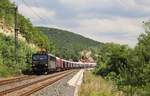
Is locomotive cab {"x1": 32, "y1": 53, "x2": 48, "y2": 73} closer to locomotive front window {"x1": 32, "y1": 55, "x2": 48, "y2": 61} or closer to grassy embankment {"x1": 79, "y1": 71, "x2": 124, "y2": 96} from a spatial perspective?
locomotive front window {"x1": 32, "y1": 55, "x2": 48, "y2": 61}

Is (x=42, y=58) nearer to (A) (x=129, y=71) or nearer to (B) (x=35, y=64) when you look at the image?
(B) (x=35, y=64)

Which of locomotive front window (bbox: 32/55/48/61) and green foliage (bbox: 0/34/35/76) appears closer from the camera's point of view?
green foliage (bbox: 0/34/35/76)

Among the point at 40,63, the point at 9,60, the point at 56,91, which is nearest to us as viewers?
the point at 56,91

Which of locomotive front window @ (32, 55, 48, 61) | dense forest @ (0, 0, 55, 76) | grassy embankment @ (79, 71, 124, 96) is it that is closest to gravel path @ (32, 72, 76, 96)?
grassy embankment @ (79, 71, 124, 96)

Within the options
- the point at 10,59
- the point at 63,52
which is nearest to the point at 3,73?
the point at 10,59

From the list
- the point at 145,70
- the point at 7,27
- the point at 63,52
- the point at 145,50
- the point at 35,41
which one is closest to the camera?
the point at 145,70

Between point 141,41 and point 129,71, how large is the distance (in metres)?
2.36

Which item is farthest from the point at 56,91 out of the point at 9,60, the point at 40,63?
the point at 40,63

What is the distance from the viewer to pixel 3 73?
185 feet

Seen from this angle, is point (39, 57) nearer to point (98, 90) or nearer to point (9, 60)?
point (9, 60)

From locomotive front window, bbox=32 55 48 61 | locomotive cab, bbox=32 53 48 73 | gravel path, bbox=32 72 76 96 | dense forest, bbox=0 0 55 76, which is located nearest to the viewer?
gravel path, bbox=32 72 76 96

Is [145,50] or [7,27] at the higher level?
[7,27]

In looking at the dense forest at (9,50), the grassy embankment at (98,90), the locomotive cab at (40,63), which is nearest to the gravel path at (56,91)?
the grassy embankment at (98,90)

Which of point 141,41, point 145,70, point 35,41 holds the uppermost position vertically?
point 35,41
